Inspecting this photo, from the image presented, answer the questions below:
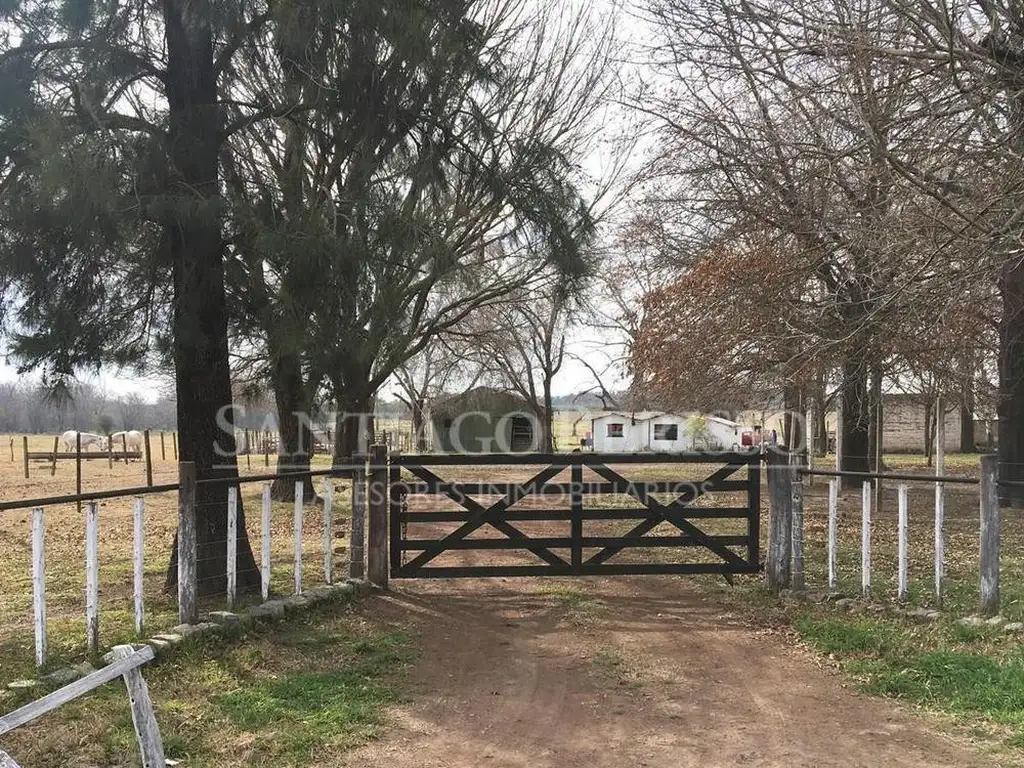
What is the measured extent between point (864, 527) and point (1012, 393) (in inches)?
373

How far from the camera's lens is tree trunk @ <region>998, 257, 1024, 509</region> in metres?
12.2

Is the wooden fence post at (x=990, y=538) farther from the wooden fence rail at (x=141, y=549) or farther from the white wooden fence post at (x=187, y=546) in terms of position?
the white wooden fence post at (x=187, y=546)

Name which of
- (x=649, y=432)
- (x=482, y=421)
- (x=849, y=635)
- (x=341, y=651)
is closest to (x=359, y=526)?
(x=341, y=651)

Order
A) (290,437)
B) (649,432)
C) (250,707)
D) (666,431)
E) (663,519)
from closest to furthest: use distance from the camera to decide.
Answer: (250,707) < (663,519) < (290,437) < (666,431) < (649,432)

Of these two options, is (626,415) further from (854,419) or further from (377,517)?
(377,517)

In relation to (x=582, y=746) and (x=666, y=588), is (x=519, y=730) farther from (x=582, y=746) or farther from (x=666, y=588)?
(x=666, y=588)

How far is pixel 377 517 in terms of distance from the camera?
776cm

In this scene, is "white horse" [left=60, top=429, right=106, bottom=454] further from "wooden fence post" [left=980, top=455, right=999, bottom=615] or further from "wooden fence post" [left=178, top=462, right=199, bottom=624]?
"wooden fence post" [left=980, top=455, right=999, bottom=615]

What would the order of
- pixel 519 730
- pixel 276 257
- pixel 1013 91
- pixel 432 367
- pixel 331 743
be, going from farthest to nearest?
pixel 432 367, pixel 1013 91, pixel 276 257, pixel 519 730, pixel 331 743

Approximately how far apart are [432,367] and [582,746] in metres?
32.6

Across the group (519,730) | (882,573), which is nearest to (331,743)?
(519,730)

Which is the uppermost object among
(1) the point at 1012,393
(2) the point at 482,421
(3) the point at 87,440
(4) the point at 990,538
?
(1) the point at 1012,393

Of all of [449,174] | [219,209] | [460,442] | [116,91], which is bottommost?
[460,442]

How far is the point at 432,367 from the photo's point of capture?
36438mm
